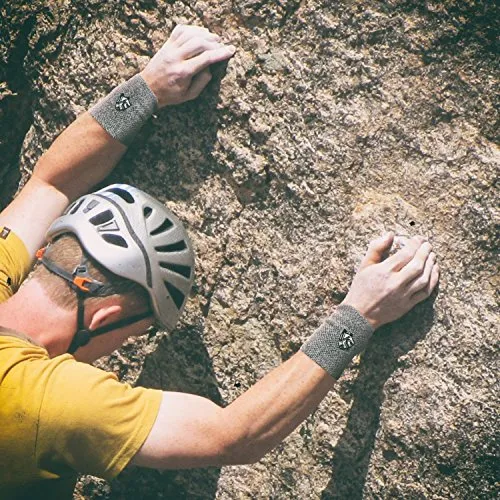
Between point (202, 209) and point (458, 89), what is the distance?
1.52 m

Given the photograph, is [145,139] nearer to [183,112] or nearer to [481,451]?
[183,112]

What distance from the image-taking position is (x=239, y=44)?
496 cm

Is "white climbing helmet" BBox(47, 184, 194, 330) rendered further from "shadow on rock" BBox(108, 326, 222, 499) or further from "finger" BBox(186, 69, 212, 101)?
"finger" BBox(186, 69, 212, 101)

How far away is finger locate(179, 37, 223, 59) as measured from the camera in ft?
16.0

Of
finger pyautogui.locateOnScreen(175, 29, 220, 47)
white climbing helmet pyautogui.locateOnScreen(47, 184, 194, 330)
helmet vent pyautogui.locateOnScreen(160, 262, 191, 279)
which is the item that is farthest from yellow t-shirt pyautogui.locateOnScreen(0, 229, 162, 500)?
finger pyautogui.locateOnScreen(175, 29, 220, 47)

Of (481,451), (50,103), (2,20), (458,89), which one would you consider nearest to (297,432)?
(481,451)

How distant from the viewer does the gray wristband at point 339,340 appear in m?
4.29

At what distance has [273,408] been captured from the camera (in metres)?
4.19

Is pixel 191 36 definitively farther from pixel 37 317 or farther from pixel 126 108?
pixel 37 317

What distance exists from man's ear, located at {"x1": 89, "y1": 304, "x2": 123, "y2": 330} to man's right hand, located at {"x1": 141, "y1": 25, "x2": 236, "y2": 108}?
123 centimetres

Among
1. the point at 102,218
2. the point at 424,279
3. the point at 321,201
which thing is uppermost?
the point at 102,218

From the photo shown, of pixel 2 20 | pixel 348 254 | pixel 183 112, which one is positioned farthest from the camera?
pixel 2 20

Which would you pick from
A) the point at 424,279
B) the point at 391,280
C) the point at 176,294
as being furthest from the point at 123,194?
the point at 424,279

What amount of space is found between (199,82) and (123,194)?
759 mm
